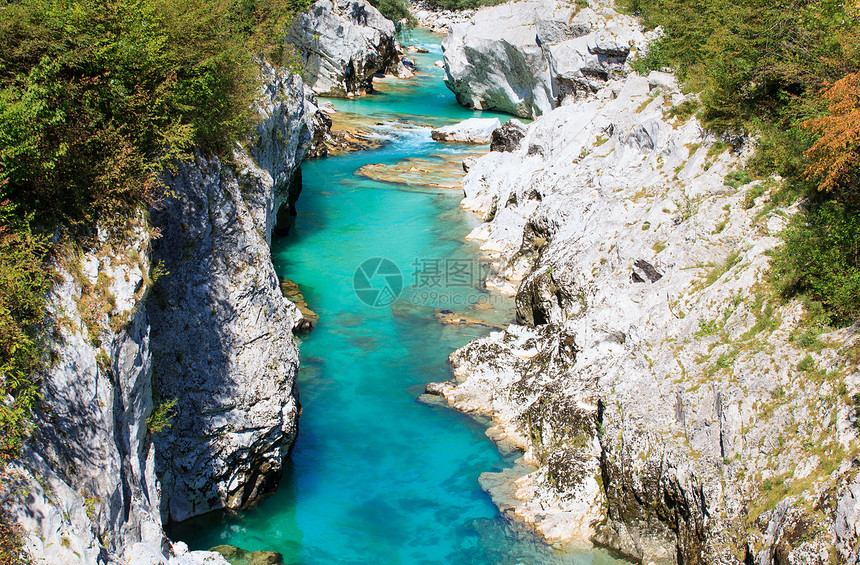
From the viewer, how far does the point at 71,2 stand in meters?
10.7

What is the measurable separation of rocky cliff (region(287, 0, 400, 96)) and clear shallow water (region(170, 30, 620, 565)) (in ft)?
86.4

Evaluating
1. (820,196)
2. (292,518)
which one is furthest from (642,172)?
(292,518)

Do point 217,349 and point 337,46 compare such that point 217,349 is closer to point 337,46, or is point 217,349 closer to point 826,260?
point 826,260

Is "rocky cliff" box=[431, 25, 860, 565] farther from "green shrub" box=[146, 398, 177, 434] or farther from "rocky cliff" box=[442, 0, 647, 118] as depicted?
"rocky cliff" box=[442, 0, 647, 118]

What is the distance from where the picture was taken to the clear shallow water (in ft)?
45.7

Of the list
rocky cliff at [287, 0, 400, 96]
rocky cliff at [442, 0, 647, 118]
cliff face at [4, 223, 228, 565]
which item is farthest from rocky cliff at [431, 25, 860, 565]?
rocky cliff at [287, 0, 400, 96]

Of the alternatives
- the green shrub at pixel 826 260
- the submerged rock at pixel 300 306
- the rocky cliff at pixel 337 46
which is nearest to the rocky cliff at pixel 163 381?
the submerged rock at pixel 300 306

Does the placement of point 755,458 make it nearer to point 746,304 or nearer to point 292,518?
point 746,304

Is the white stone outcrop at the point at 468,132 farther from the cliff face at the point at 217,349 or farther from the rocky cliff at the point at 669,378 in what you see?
the cliff face at the point at 217,349

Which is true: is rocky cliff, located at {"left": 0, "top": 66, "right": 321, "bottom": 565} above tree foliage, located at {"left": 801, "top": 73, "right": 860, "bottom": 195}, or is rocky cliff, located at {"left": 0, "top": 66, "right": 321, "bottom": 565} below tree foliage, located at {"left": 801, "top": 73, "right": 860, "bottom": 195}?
Answer: below

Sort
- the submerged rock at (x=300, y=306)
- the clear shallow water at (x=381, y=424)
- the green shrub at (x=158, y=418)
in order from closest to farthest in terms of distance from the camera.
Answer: the green shrub at (x=158, y=418)
the clear shallow water at (x=381, y=424)
the submerged rock at (x=300, y=306)

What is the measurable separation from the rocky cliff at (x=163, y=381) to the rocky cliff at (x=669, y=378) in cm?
591

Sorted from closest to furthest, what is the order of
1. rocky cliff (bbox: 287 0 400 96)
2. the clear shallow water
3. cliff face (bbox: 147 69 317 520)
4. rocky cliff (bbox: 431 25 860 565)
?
1. rocky cliff (bbox: 431 25 860 565)
2. cliff face (bbox: 147 69 317 520)
3. the clear shallow water
4. rocky cliff (bbox: 287 0 400 96)

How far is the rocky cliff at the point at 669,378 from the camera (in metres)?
11.2
